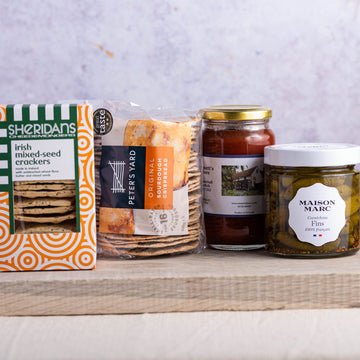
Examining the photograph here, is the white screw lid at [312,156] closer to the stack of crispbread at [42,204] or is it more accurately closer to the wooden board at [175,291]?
the wooden board at [175,291]

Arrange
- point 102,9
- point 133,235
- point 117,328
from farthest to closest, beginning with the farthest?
point 102,9 < point 133,235 < point 117,328

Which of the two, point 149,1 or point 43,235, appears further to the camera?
point 149,1

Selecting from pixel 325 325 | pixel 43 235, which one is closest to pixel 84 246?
pixel 43 235

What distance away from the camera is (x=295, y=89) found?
1153mm

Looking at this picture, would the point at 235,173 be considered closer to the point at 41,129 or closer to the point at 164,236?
the point at 164,236

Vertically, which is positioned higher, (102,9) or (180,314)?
(102,9)

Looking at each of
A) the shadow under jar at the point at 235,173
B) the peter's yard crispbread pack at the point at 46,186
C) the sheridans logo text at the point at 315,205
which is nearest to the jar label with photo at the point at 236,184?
the shadow under jar at the point at 235,173

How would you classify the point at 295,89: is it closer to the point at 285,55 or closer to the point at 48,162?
the point at 285,55

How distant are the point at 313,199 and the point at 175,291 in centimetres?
24

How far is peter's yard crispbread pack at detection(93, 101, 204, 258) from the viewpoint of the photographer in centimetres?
88

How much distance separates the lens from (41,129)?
2.70ft

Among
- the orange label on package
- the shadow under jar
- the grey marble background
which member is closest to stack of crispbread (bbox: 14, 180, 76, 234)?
the orange label on package

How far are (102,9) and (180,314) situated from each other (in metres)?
0.62

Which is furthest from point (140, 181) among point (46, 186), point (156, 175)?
point (46, 186)
